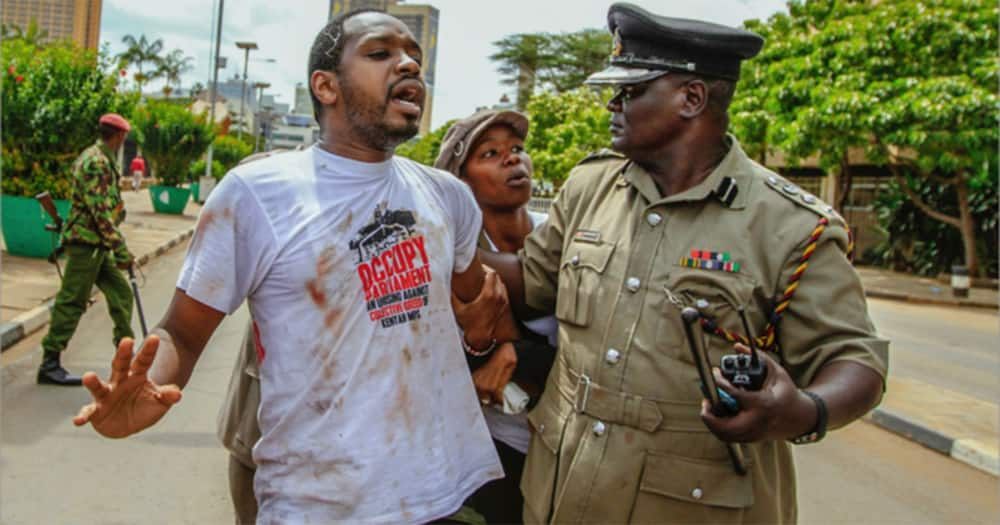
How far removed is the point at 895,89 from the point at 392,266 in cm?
1749

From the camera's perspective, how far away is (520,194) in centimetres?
313

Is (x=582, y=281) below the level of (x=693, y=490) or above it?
above

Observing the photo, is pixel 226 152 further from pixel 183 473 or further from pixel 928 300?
pixel 183 473

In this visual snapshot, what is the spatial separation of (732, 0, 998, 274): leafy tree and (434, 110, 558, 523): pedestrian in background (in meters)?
15.2

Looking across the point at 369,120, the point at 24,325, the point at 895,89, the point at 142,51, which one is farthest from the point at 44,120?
the point at 142,51

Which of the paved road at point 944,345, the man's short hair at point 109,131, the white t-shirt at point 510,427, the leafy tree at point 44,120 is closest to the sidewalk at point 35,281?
the leafy tree at point 44,120

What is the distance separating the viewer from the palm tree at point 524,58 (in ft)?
172

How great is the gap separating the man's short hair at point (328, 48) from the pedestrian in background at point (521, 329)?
2.37ft

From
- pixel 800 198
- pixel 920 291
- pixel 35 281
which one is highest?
pixel 800 198

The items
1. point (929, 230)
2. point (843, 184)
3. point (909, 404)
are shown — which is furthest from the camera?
point (843, 184)

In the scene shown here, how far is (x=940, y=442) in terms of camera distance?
20.1 feet

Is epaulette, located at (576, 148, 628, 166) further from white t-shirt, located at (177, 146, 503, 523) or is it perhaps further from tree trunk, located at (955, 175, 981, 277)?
tree trunk, located at (955, 175, 981, 277)

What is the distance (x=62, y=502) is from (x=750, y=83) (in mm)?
20033

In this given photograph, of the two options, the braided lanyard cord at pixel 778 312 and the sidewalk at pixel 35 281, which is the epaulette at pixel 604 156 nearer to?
the braided lanyard cord at pixel 778 312
